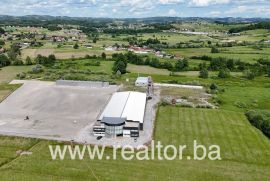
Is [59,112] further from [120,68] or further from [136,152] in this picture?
[120,68]

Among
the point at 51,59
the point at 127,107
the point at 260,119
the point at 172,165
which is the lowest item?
the point at 51,59

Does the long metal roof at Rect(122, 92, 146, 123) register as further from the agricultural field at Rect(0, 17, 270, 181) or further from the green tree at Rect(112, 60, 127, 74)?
the green tree at Rect(112, 60, 127, 74)

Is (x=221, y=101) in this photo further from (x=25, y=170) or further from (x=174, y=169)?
(x=25, y=170)

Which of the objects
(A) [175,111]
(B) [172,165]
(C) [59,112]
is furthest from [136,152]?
(C) [59,112]

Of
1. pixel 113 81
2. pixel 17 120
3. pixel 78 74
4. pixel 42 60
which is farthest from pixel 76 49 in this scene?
pixel 17 120

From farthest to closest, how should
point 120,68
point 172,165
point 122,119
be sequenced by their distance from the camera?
point 120,68
point 122,119
point 172,165

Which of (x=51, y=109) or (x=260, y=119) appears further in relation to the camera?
(x=51, y=109)

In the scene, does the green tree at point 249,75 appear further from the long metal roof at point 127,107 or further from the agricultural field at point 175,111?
the long metal roof at point 127,107

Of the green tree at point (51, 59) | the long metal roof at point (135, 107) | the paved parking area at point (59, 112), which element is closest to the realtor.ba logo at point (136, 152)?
the paved parking area at point (59, 112)
